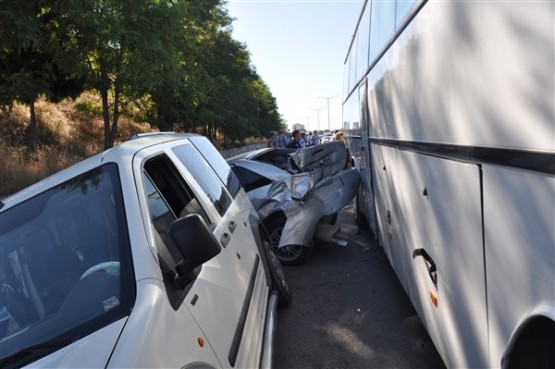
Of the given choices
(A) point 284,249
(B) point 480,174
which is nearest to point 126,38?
(A) point 284,249

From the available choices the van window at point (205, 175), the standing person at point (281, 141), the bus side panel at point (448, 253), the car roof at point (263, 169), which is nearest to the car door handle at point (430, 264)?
the bus side panel at point (448, 253)

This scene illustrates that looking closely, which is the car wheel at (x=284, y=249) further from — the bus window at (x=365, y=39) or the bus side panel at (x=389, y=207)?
the bus window at (x=365, y=39)

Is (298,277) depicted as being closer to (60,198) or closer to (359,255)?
(359,255)

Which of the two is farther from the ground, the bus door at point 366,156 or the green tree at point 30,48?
the green tree at point 30,48

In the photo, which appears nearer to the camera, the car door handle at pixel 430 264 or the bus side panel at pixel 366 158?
the car door handle at pixel 430 264

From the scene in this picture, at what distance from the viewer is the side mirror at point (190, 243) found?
208 cm

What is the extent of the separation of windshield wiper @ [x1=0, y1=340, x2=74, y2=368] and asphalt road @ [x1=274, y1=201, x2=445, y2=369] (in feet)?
8.44

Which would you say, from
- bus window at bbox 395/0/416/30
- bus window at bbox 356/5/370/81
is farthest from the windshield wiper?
bus window at bbox 356/5/370/81

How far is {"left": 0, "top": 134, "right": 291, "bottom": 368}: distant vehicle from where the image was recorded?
68.9 inches

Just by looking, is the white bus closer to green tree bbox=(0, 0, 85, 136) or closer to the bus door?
the bus door

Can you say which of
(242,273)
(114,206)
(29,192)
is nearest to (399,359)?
(242,273)

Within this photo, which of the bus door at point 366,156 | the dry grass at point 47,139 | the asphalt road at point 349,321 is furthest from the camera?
the dry grass at point 47,139

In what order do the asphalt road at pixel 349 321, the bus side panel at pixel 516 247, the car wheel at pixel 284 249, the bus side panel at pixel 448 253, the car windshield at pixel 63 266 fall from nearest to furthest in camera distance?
the bus side panel at pixel 516 247 < the car windshield at pixel 63 266 < the bus side panel at pixel 448 253 < the asphalt road at pixel 349 321 < the car wheel at pixel 284 249

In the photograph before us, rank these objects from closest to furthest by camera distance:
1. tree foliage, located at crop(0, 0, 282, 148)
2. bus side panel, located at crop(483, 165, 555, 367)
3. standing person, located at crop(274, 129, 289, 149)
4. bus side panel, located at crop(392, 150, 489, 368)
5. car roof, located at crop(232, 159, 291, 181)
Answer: bus side panel, located at crop(483, 165, 555, 367) < bus side panel, located at crop(392, 150, 489, 368) < car roof, located at crop(232, 159, 291, 181) < tree foliage, located at crop(0, 0, 282, 148) < standing person, located at crop(274, 129, 289, 149)
